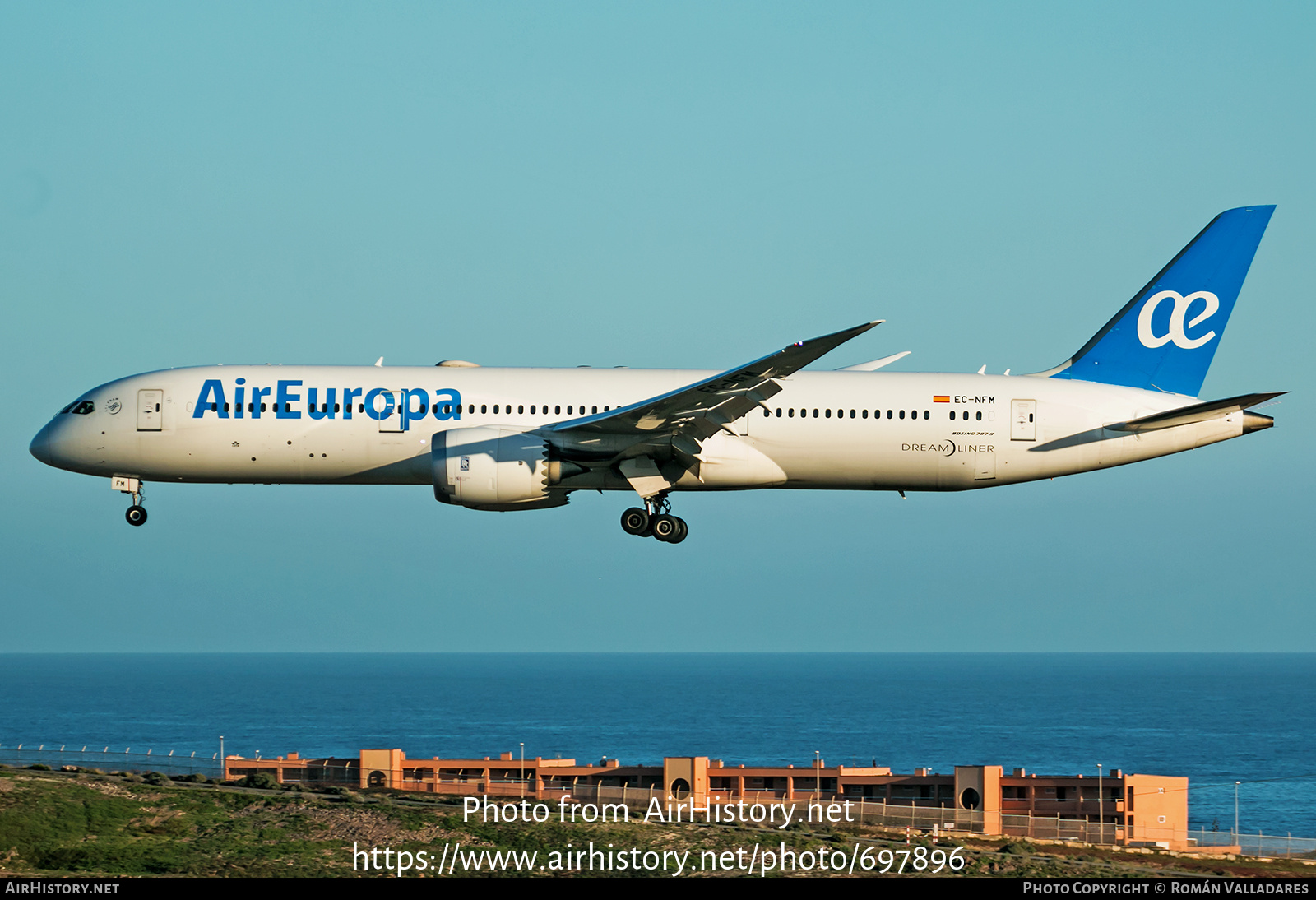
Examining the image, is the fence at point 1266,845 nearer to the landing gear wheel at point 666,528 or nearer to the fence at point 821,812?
the fence at point 821,812

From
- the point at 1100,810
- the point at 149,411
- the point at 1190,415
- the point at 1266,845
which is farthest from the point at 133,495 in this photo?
the point at 1100,810

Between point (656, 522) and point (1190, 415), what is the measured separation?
46.6ft

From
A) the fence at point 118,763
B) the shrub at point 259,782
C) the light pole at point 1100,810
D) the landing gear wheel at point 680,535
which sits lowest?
the light pole at point 1100,810

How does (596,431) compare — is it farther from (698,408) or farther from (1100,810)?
(1100,810)

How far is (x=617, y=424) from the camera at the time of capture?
111 feet

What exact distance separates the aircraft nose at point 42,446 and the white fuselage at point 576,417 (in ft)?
0.54

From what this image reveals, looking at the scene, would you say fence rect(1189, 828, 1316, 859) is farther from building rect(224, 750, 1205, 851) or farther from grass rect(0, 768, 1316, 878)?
grass rect(0, 768, 1316, 878)

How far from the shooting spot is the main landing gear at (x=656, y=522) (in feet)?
119

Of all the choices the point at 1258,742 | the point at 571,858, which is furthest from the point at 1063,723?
the point at 571,858

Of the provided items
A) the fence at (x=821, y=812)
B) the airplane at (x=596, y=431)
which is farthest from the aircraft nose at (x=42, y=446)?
the fence at (x=821, y=812)

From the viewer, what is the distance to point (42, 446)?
37.6m

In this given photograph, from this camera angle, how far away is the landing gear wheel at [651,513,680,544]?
36.2 metres

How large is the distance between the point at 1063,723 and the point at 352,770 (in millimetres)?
145776
